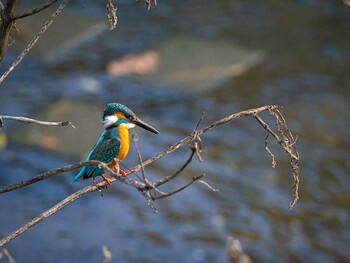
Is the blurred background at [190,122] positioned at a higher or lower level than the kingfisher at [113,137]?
lower

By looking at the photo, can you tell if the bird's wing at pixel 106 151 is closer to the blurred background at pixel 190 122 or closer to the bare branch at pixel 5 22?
the bare branch at pixel 5 22

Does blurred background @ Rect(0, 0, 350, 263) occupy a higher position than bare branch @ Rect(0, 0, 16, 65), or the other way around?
bare branch @ Rect(0, 0, 16, 65)

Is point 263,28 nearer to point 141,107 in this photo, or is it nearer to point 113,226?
point 141,107

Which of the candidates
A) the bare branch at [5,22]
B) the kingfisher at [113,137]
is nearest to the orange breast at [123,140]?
the kingfisher at [113,137]

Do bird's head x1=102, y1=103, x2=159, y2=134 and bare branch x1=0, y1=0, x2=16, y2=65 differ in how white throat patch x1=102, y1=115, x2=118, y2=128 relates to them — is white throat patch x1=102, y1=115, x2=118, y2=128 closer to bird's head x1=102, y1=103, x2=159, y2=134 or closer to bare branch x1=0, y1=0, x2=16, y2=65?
bird's head x1=102, y1=103, x2=159, y2=134

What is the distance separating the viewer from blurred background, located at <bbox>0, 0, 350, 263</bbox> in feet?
20.1

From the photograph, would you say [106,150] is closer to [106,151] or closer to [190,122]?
[106,151]

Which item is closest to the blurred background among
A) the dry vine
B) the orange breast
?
the orange breast

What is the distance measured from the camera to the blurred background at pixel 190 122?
242 inches

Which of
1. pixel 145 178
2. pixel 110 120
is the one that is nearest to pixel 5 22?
pixel 145 178

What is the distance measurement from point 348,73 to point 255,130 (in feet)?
5.44

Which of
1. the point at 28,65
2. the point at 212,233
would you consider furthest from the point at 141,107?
the point at 212,233

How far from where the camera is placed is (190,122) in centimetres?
747

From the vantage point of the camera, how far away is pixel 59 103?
7.33 metres
